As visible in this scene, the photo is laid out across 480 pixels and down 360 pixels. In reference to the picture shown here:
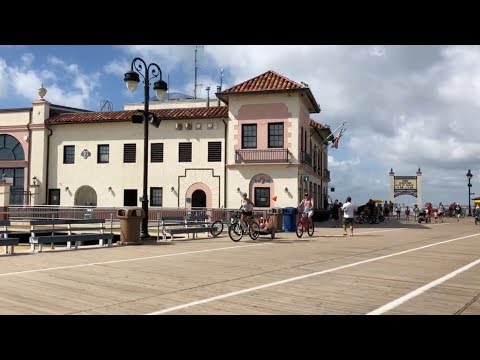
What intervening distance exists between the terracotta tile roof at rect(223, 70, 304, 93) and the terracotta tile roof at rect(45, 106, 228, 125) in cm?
188

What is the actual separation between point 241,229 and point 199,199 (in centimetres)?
1643

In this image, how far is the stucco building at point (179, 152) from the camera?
103 feet

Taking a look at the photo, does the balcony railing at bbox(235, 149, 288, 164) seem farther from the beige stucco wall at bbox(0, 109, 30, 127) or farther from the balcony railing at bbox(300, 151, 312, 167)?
the beige stucco wall at bbox(0, 109, 30, 127)

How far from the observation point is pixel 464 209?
5772cm

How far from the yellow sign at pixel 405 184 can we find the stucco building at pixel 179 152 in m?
24.0

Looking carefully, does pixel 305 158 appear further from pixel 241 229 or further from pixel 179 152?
pixel 241 229

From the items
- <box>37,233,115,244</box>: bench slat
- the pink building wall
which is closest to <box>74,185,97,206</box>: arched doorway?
the pink building wall

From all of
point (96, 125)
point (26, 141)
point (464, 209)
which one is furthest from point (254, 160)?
point (464, 209)

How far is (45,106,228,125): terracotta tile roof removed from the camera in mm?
33119

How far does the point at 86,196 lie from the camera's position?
3659cm

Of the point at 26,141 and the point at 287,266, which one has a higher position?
the point at 26,141
